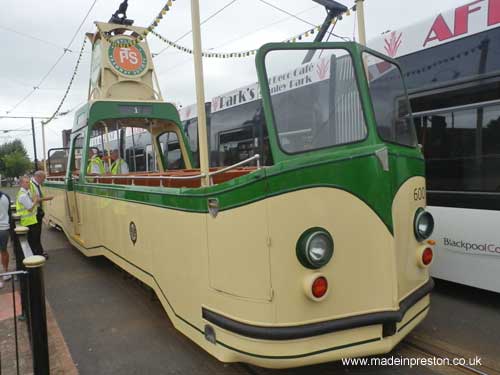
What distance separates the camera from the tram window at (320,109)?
2.87 meters

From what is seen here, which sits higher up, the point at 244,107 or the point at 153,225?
the point at 244,107

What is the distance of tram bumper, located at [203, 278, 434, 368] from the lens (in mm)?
2562

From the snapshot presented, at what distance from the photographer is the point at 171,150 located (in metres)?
7.81

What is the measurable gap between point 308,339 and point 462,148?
3.20 m

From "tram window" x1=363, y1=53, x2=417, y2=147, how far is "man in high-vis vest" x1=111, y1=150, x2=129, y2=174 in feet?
17.0

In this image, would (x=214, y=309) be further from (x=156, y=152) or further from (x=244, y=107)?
(x=244, y=107)

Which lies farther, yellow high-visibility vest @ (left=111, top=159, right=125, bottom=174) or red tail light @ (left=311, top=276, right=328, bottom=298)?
yellow high-visibility vest @ (left=111, top=159, right=125, bottom=174)

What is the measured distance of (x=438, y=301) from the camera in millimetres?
4660

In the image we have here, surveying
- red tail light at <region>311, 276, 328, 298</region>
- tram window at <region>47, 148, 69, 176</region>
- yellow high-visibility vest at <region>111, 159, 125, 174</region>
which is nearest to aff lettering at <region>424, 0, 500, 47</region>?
red tail light at <region>311, 276, 328, 298</region>

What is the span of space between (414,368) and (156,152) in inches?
216

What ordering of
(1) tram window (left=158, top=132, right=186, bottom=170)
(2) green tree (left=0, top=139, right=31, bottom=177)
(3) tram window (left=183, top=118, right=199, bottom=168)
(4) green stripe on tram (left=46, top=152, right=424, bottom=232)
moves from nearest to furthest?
(4) green stripe on tram (left=46, top=152, right=424, bottom=232)
(1) tram window (left=158, top=132, right=186, bottom=170)
(3) tram window (left=183, top=118, right=199, bottom=168)
(2) green tree (left=0, top=139, right=31, bottom=177)

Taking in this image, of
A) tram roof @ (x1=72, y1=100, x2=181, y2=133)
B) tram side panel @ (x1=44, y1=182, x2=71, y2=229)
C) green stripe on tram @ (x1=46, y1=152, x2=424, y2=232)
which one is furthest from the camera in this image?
tram side panel @ (x1=44, y1=182, x2=71, y2=229)

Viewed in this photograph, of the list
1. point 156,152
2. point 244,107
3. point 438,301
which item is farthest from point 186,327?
point 244,107

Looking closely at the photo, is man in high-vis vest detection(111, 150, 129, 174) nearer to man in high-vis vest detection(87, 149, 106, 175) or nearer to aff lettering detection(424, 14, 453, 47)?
man in high-vis vest detection(87, 149, 106, 175)
